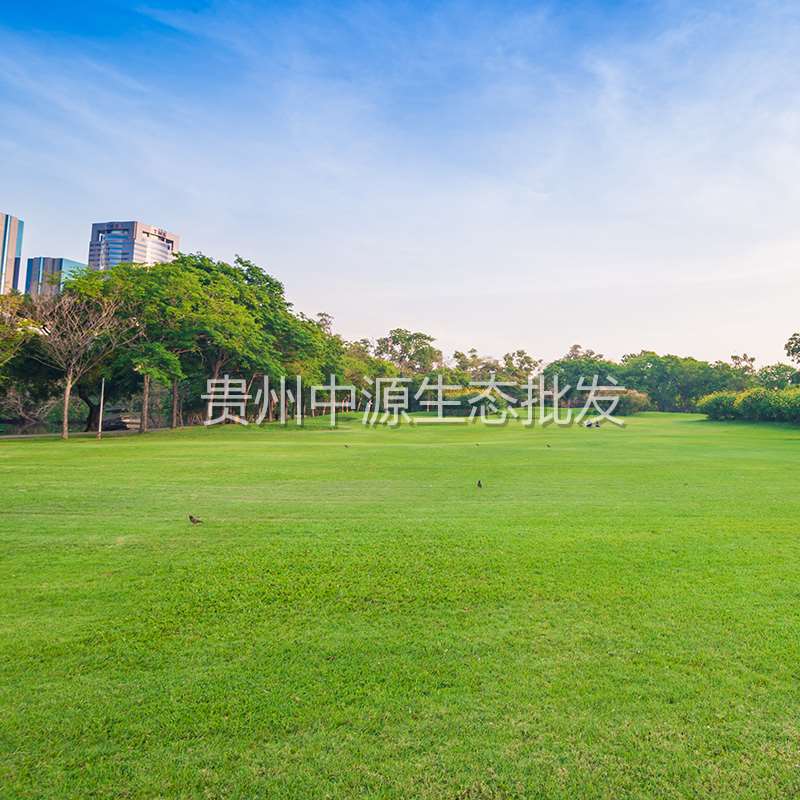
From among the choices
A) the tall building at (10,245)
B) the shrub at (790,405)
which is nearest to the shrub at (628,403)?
the shrub at (790,405)

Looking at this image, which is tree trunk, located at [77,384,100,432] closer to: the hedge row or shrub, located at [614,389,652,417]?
the hedge row

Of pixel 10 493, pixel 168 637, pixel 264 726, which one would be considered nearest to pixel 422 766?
pixel 264 726

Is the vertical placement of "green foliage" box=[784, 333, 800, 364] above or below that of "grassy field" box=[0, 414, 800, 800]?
above

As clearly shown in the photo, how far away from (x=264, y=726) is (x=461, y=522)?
4.18 meters

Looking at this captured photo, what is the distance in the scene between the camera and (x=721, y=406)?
3806cm

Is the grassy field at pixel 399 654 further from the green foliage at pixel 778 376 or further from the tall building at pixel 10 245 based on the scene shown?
the tall building at pixel 10 245

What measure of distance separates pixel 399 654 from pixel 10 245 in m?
60.1

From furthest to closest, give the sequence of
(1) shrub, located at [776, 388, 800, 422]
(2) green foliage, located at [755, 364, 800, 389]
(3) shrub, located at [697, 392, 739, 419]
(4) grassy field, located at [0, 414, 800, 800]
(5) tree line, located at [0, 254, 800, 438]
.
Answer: (2) green foliage, located at [755, 364, 800, 389] < (3) shrub, located at [697, 392, 739, 419] < (1) shrub, located at [776, 388, 800, 422] < (5) tree line, located at [0, 254, 800, 438] < (4) grassy field, located at [0, 414, 800, 800]

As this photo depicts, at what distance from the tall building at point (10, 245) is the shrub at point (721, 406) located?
195 feet

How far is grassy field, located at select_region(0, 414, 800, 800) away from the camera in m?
2.10

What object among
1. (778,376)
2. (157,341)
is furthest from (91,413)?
(778,376)

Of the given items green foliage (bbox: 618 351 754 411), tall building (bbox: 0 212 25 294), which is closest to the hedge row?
green foliage (bbox: 618 351 754 411)

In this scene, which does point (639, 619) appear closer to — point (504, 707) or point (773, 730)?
point (773, 730)

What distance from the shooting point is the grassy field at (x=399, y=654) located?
6.89 ft
